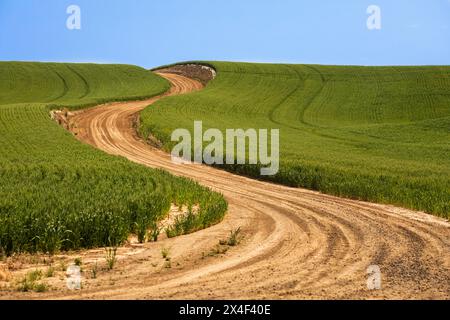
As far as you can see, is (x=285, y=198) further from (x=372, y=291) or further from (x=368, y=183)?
(x=372, y=291)

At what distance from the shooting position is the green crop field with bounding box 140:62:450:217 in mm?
23516

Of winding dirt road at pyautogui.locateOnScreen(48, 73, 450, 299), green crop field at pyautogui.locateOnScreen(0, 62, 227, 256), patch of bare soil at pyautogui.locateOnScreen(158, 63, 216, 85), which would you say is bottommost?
winding dirt road at pyautogui.locateOnScreen(48, 73, 450, 299)

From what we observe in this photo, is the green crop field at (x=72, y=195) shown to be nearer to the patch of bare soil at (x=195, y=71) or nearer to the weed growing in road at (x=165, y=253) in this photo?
the weed growing in road at (x=165, y=253)

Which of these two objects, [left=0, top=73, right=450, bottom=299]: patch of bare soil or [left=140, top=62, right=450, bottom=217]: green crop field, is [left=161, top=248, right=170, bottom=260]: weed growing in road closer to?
A: [left=0, top=73, right=450, bottom=299]: patch of bare soil

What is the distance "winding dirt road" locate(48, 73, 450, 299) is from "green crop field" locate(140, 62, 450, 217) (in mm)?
3290

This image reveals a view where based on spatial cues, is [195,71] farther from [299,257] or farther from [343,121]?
[299,257]

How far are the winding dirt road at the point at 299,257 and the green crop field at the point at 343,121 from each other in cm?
329

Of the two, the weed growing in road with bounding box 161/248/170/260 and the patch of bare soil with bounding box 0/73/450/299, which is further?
the weed growing in road with bounding box 161/248/170/260

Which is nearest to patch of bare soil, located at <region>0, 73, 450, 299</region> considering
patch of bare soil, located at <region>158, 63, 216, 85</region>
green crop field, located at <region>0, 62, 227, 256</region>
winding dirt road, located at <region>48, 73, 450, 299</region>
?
winding dirt road, located at <region>48, 73, 450, 299</region>

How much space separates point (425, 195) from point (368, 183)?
3.02 m

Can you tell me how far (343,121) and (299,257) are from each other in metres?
48.1

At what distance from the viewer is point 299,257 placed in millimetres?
11602

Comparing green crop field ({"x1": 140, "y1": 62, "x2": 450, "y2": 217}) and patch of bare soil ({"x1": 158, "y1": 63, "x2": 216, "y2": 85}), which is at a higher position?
patch of bare soil ({"x1": 158, "y1": 63, "x2": 216, "y2": 85})
